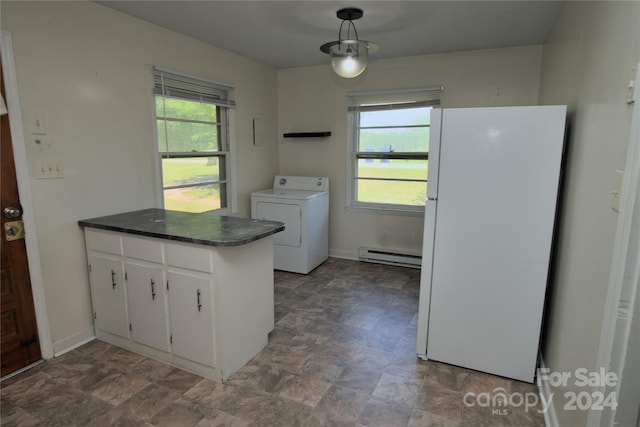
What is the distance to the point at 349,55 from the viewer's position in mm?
2490

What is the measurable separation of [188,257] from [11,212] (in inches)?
43.0

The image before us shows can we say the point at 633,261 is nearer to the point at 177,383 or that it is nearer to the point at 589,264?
the point at 589,264

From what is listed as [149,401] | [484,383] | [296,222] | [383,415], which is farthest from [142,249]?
[484,383]

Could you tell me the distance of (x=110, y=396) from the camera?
202cm

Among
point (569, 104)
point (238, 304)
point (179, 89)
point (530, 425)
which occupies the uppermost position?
point (179, 89)

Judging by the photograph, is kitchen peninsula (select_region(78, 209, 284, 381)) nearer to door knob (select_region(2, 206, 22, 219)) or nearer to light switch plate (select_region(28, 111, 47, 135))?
door knob (select_region(2, 206, 22, 219))

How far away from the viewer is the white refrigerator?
200cm

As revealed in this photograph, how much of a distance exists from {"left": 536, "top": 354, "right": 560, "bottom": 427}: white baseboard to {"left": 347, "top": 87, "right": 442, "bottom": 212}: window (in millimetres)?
2221

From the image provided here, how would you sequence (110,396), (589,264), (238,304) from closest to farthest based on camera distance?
1. (589,264)
2. (110,396)
3. (238,304)

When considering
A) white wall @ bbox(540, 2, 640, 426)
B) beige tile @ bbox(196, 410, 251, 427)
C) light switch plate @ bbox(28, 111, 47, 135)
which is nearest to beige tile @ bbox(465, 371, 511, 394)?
white wall @ bbox(540, 2, 640, 426)

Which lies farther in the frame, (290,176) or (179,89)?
(290,176)

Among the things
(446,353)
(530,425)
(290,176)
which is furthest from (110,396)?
(290,176)

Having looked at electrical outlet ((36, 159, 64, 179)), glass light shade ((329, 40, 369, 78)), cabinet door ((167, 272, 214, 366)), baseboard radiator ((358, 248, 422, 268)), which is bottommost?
baseboard radiator ((358, 248, 422, 268))

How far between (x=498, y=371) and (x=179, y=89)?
132 inches
